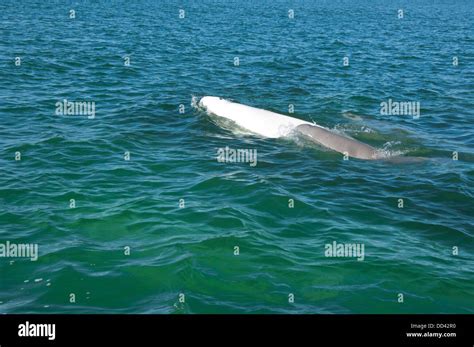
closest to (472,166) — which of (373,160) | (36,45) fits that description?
(373,160)

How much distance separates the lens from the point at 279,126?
81.3 ft

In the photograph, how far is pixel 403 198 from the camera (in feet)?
59.9

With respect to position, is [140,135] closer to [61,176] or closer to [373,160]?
[61,176]

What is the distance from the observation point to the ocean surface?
43.2ft

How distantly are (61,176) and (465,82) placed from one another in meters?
26.0
